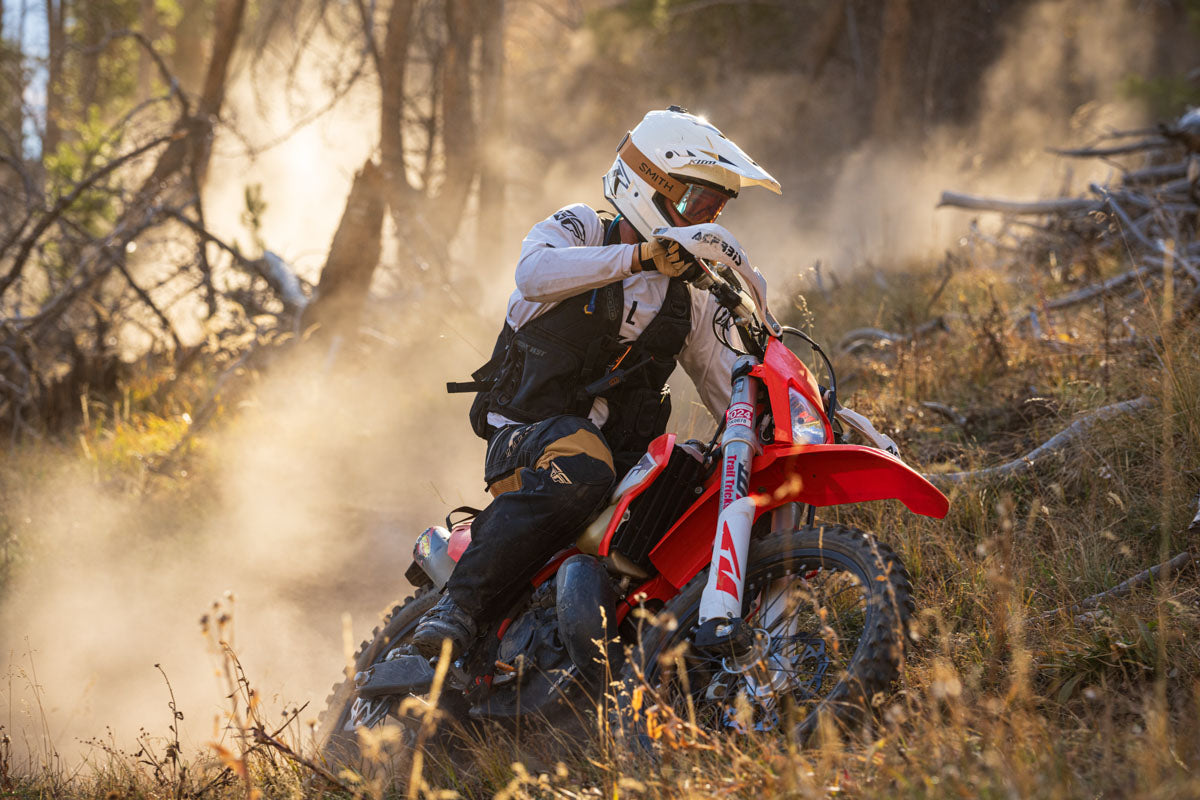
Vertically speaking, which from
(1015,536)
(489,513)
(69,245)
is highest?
(69,245)

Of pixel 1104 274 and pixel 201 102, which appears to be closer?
pixel 1104 274

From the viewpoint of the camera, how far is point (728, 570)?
120 inches

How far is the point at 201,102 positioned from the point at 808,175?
1194 centimetres

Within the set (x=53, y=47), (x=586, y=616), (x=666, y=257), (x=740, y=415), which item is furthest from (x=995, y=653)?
(x=53, y=47)

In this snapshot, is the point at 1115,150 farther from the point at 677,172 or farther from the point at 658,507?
the point at 658,507

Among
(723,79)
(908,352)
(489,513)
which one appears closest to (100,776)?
(489,513)

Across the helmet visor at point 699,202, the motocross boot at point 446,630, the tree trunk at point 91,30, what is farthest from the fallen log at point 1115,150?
the tree trunk at point 91,30

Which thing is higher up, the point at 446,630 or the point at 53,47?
the point at 53,47

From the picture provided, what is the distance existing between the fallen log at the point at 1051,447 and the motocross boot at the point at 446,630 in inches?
91.3

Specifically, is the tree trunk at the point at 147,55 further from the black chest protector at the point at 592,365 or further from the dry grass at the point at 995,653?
the black chest protector at the point at 592,365

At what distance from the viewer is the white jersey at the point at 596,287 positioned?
140 inches

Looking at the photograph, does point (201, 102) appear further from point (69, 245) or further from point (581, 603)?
point (581, 603)

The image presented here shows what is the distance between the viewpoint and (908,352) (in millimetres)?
6461

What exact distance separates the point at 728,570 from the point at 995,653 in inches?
37.6
